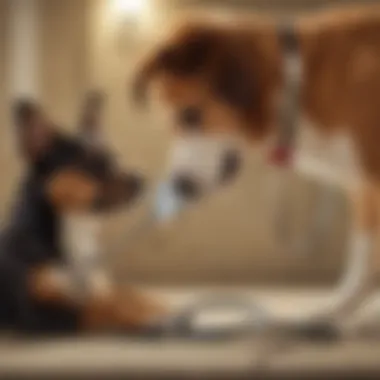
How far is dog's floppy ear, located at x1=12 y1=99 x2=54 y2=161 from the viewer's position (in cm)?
89

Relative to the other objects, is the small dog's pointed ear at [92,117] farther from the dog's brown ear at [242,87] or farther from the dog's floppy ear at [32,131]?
the dog's brown ear at [242,87]

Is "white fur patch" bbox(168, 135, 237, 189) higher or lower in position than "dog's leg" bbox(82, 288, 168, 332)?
higher

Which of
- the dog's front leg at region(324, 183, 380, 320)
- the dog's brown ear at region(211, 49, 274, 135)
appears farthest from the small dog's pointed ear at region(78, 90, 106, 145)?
the dog's front leg at region(324, 183, 380, 320)

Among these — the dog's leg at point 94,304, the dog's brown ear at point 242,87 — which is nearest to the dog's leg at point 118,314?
the dog's leg at point 94,304

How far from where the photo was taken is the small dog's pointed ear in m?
0.91

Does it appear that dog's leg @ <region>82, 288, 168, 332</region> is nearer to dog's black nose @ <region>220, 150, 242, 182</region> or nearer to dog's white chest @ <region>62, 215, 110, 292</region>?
dog's white chest @ <region>62, 215, 110, 292</region>

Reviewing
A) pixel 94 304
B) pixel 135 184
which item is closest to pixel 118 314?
pixel 94 304

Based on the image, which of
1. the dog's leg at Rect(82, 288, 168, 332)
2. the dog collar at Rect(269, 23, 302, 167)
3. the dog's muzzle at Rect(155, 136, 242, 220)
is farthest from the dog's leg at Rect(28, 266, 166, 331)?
the dog collar at Rect(269, 23, 302, 167)

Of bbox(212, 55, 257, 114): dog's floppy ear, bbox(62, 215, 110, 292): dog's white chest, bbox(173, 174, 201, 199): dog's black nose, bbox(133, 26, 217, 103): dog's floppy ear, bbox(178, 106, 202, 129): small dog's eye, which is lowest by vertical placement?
bbox(62, 215, 110, 292): dog's white chest

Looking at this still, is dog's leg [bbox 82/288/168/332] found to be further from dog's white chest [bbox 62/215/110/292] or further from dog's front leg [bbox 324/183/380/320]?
dog's front leg [bbox 324/183/380/320]

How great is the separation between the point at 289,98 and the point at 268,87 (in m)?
0.02

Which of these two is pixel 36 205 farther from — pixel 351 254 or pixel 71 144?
pixel 351 254

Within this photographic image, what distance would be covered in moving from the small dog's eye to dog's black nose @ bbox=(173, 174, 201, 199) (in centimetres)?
5

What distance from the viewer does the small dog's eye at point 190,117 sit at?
0.86 m
